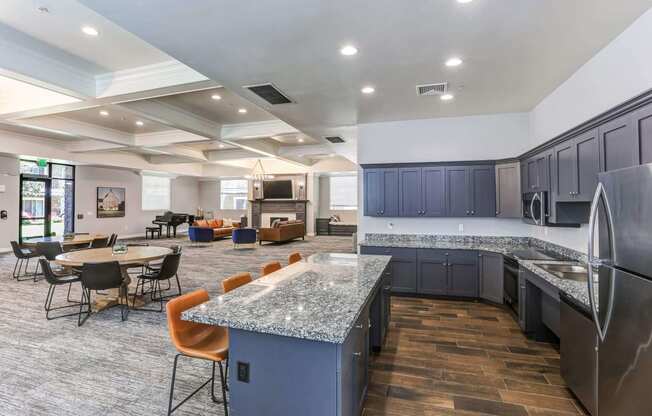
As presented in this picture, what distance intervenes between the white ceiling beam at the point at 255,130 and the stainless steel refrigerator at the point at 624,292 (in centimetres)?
611

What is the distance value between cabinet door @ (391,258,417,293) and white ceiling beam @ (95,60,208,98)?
3881 mm

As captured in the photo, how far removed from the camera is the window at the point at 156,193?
1426 cm

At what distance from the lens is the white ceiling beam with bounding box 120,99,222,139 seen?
18.7ft

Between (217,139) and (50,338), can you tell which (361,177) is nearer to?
(217,139)

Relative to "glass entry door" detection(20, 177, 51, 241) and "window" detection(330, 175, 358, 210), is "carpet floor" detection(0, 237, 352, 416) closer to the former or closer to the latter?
"glass entry door" detection(20, 177, 51, 241)

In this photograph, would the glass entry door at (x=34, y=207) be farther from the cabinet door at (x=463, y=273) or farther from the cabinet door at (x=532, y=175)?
the cabinet door at (x=532, y=175)

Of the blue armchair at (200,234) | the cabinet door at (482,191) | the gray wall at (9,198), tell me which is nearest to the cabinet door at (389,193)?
the cabinet door at (482,191)

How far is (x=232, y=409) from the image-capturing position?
174cm

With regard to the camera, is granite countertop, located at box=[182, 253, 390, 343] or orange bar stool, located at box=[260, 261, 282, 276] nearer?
granite countertop, located at box=[182, 253, 390, 343]

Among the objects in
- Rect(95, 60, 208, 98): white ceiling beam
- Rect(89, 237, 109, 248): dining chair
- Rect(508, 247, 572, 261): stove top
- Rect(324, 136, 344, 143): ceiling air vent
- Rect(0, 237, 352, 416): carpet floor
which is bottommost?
Rect(0, 237, 352, 416): carpet floor

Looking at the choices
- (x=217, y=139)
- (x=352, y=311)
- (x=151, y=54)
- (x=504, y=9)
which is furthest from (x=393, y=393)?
(x=217, y=139)

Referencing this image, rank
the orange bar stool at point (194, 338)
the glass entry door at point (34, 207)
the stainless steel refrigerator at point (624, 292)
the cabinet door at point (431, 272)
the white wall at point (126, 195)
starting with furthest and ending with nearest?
the white wall at point (126, 195), the glass entry door at point (34, 207), the cabinet door at point (431, 272), the orange bar stool at point (194, 338), the stainless steel refrigerator at point (624, 292)

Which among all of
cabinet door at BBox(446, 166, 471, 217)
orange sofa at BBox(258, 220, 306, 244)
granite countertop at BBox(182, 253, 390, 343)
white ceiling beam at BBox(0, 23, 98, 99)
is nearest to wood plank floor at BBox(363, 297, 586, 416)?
granite countertop at BBox(182, 253, 390, 343)

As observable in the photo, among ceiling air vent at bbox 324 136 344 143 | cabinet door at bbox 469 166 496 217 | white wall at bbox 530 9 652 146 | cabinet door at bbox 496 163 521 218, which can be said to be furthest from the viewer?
ceiling air vent at bbox 324 136 344 143
